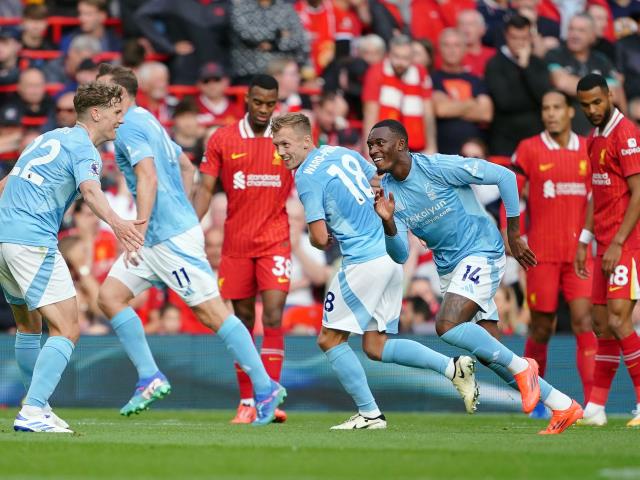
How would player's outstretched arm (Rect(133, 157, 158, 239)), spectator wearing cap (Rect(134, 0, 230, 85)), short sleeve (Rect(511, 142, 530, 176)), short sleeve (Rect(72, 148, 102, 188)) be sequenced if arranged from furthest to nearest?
1. spectator wearing cap (Rect(134, 0, 230, 85))
2. short sleeve (Rect(511, 142, 530, 176))
3. player's outstretched arm (Rect(133, 157, 158, 239))
4. short sleeve (Rect(72, 148, 102, 188))

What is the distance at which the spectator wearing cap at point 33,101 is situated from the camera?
17250 mm

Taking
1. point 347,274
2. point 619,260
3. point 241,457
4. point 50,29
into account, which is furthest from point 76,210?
point 241,457

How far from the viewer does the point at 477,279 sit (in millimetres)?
10375

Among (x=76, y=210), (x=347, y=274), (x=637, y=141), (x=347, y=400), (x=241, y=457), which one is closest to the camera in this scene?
(x=241, y=457)

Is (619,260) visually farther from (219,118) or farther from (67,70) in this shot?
(67,70)

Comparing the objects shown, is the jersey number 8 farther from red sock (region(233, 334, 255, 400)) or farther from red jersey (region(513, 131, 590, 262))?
red jersey (region(513, 131, 590, 262))

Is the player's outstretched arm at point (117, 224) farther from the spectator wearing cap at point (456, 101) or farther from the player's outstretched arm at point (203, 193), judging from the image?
the spectator wearing cap at point (456, 101)

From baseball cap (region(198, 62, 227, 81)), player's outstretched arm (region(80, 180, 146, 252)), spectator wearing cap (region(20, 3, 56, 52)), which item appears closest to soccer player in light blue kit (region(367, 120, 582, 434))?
player's outstretched arm (region(80, 180, 146, 252))

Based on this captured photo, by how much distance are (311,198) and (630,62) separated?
11324mm

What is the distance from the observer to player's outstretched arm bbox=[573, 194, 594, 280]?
12344 millimetres

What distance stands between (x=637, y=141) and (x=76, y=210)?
7.49 m

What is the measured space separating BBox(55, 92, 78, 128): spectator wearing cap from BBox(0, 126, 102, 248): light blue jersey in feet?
22.1

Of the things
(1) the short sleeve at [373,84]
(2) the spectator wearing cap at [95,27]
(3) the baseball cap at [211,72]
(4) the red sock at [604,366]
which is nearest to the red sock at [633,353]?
(4) the red sock at [604,366]

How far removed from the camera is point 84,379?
48.5 feet
